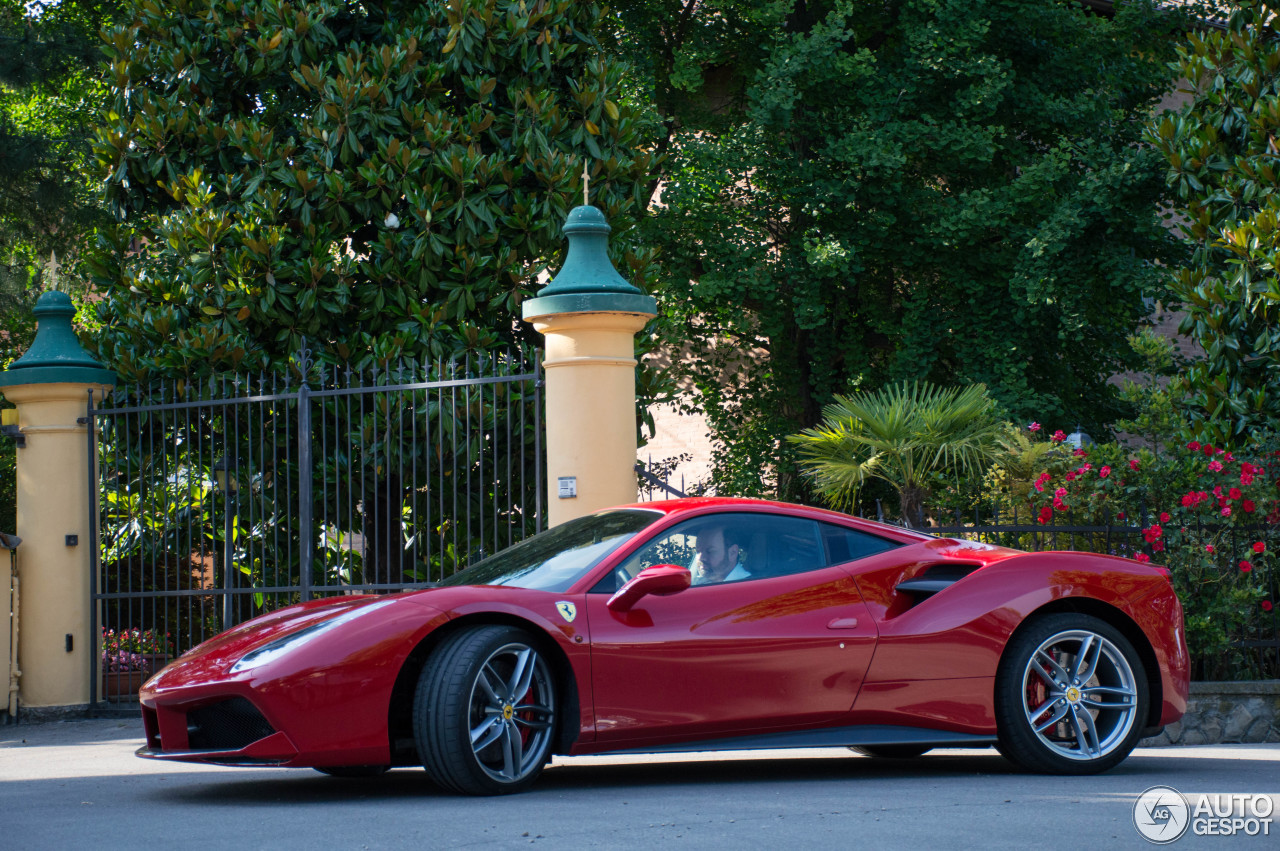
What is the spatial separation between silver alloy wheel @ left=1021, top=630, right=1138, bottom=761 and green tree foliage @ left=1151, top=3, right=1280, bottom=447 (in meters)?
4.80

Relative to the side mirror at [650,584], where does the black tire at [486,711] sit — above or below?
below

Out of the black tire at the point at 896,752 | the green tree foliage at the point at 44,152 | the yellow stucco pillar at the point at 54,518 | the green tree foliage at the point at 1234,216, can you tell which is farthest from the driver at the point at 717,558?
the green tree foliage at the point at 44,152

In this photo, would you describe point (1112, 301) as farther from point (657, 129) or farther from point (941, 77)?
point (657, 129)

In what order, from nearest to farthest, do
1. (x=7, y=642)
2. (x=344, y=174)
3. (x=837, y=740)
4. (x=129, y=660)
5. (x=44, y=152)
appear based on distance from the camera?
(x=837, y=740)
(x=7, y=642)
(x=129, y=660)
(x=344, y=174)
(x=44, y=152)

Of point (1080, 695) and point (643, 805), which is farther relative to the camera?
point (1080, 695)

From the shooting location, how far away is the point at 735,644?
584cm

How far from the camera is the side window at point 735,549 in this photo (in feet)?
19.8

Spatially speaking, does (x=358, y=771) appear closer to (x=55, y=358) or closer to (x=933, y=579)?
(x=933, y=579)

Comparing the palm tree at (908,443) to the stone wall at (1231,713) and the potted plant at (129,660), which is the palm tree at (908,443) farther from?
the potted plant at (129,660)

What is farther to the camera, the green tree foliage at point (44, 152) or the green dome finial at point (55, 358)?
the green tree foliage at point (44, 152)

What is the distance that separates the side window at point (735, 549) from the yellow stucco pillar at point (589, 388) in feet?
8.05

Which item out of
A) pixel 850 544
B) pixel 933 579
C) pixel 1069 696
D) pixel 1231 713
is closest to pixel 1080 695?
pixel 1069 696

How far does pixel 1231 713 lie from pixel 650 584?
5089 millimetres

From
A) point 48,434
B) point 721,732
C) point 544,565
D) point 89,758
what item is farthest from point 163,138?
point 721,732
